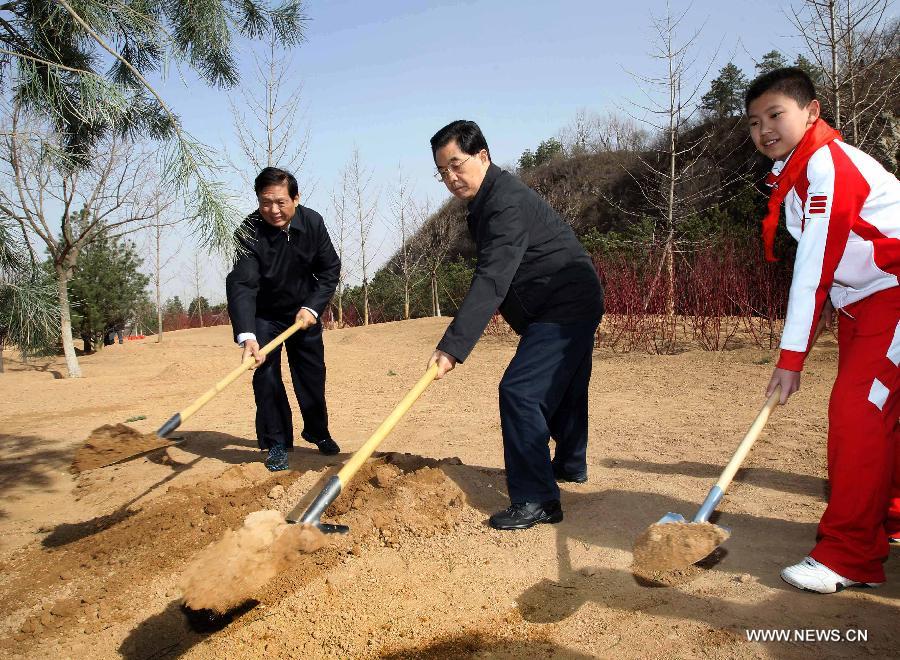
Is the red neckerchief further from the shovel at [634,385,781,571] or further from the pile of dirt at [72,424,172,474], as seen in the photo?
the pile of dirt at [72,424,172,474]

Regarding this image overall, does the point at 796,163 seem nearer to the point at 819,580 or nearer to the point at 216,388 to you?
the point at 819,580

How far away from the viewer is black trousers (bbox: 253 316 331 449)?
4082 millimetres

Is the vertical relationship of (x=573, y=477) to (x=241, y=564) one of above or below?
below

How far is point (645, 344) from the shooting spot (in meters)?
8.52

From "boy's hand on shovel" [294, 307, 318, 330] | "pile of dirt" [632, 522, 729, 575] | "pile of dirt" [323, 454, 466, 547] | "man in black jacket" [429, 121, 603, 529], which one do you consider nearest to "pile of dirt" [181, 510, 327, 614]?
"pile of dirt" [323, 454, 466, 547]

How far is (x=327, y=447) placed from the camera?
431 cm

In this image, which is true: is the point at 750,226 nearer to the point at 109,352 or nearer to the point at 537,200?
the point at 537,200

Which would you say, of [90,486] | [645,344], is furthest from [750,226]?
[90,486]

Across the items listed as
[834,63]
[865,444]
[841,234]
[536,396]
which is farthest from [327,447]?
[834,63]

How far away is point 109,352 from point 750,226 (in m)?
13.9

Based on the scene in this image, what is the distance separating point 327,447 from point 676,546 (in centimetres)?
272

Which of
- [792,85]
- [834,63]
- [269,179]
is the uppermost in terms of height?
[834,63]

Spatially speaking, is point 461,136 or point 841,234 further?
point 461,136

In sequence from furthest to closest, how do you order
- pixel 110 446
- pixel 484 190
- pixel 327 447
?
1. pixel 327 447
2. pixel 110 446
3. pixel 484 190
